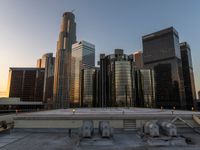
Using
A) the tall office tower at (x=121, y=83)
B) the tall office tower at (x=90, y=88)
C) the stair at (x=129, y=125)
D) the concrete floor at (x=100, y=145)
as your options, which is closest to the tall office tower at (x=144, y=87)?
the tall office tower at (x=121, y=83)

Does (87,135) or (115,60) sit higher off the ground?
(115,60)

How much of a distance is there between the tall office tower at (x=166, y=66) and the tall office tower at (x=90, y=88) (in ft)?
213

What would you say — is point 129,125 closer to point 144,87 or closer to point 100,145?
point 100,145

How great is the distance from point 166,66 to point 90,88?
88.5m

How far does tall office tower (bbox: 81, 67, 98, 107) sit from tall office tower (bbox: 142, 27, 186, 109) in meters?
65.1

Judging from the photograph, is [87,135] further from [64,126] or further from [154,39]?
[154,39]

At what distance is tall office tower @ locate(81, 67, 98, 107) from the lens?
130875 mm

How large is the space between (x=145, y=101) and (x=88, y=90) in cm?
5033

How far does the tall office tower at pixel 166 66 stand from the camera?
503 feet

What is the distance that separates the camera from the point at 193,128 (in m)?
16.6

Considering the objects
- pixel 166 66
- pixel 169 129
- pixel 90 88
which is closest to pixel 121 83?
pixel 90 88

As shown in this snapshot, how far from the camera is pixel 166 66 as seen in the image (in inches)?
6526

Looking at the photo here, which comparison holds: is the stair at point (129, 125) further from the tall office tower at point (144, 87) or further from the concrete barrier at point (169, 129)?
the tall office tower at point (144, 87)

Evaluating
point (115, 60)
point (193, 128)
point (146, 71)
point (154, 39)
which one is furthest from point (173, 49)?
point (193, 128)
